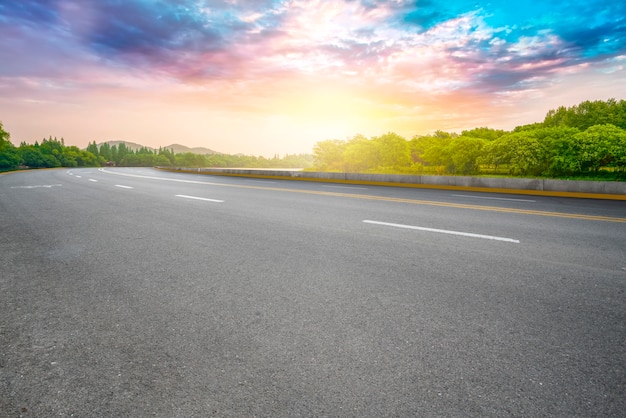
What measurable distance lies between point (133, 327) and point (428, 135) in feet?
575

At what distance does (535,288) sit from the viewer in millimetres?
3520

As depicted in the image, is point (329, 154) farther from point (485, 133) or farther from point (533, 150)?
point (533, 150)

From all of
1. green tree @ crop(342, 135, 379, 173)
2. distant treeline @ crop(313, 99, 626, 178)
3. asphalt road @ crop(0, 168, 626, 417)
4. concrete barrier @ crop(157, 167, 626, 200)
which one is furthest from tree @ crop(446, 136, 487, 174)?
asphalt road @ crop(0, 168, 626, 417)

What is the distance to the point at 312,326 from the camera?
8.95 ft

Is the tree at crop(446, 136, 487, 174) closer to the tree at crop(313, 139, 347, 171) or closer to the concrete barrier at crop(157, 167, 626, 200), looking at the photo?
the tree at crop(313, 139, 347, 171)

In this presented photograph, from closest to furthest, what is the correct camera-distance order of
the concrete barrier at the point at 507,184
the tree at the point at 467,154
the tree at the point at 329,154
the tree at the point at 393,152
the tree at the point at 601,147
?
the concrete barrier at the point at 507,184, the tree at the point at 601,147, the tree at the point at 467,154, the tree at the point at 393,152, the tree at the point at 329,154

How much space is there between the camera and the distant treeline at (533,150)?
6097 cm

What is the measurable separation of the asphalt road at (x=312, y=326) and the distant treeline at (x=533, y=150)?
7294 cm

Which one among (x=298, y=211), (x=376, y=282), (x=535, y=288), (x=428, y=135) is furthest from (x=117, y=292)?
(x=428, y=135)

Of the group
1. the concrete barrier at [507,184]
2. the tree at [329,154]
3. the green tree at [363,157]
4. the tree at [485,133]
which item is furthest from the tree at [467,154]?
the concrete barrier at [507,184]

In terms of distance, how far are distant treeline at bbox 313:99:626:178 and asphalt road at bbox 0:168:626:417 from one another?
239 feet

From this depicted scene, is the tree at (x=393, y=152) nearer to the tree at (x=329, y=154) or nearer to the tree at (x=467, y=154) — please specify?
the tree at (x=467, y=154)

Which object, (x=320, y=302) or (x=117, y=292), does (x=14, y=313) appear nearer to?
(x=117, y=292)

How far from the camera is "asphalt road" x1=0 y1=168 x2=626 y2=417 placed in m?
1.94
